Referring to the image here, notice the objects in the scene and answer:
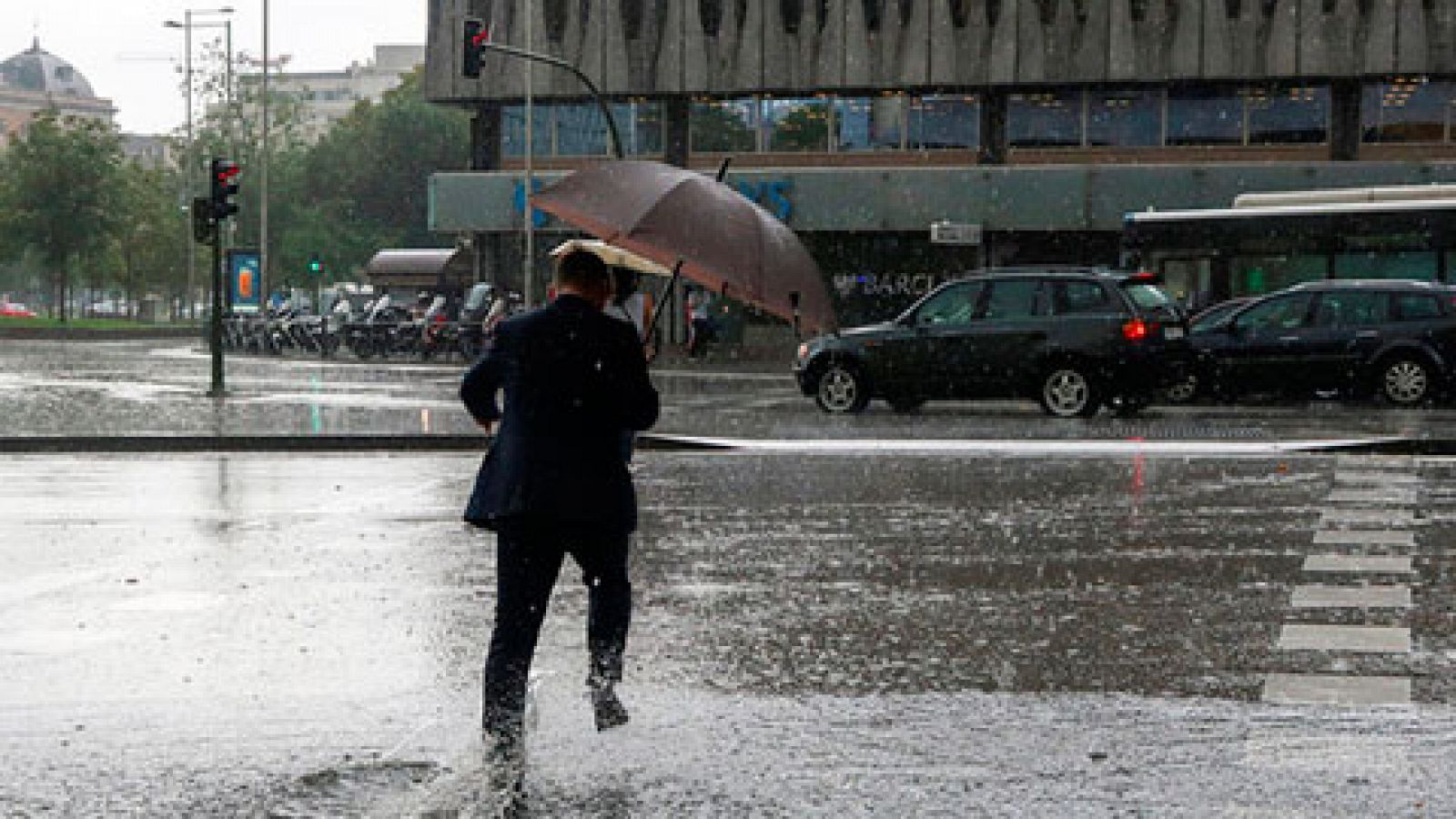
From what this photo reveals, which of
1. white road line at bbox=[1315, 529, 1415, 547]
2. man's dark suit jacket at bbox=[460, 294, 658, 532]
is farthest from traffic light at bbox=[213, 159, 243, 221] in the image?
man's dark suit jacket at bbox=[460, 294, 658, 532]

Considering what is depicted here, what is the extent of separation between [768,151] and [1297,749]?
46.1m

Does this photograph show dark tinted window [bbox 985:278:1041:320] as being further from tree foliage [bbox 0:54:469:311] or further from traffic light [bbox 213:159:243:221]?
tree foliage [bbox 0:54:469:311]

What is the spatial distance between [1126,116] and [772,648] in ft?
137

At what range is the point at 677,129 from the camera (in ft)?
173

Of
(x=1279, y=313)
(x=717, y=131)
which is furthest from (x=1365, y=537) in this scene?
(x=717, y=131)

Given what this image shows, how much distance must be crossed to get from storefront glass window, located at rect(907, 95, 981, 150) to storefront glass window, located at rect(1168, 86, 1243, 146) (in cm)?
473

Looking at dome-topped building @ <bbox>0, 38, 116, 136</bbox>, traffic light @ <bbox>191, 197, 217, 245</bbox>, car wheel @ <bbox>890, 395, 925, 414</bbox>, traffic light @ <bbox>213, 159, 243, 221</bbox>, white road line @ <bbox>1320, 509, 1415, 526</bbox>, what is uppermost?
A: dome-topped building @ <bbox>0, 38, 116, 136</bbox>

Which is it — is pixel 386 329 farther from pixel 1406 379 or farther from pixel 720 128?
pixel 1406 379

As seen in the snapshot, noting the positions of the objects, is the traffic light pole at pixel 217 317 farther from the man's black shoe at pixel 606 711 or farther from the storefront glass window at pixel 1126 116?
the storefront glass window at pixel 1126 116

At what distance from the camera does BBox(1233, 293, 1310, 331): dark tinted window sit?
2567 centimetres

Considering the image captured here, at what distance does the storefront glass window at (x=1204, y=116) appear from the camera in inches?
1868

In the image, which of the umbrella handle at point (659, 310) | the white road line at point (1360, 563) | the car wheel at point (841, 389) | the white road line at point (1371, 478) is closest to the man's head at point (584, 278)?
the umbrella handle at point (659, 310)

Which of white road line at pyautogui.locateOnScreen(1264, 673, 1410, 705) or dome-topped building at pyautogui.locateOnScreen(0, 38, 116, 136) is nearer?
white road line at pyautogui.locateOnScreen(1264, 673, 1410, 705)

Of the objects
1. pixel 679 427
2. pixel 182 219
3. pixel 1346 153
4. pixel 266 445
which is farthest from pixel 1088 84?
pixel 182 219
